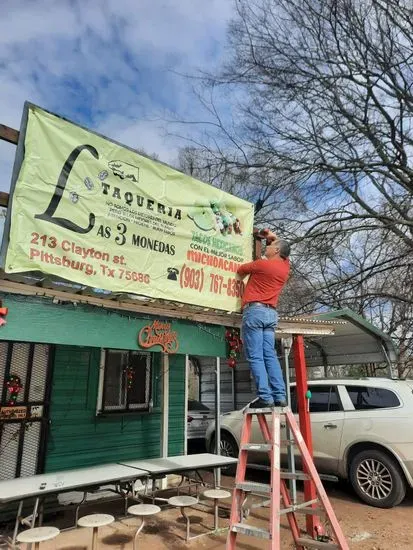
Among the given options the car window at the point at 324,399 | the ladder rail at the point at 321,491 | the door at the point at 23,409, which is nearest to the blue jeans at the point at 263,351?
the ladder rail at the point at 321,491

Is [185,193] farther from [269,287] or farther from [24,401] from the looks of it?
[24,401]

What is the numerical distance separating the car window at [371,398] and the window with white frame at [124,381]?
3.56 m

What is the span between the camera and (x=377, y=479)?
6.98 m

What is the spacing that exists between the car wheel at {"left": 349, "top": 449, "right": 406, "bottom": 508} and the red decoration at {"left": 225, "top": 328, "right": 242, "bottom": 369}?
310 centimetres

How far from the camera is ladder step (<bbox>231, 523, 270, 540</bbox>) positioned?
12.1ft

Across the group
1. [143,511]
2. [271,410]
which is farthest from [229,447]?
[271,410]

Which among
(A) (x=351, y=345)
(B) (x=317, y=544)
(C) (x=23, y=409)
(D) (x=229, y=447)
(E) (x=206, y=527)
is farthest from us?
(A) (x=351, y=345)

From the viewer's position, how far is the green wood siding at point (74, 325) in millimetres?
3887

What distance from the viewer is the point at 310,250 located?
12594 millimetres

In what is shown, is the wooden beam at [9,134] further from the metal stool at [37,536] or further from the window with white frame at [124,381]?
the window with white frame at [124,381]

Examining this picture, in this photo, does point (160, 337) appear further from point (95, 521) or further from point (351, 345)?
point (351, 345)

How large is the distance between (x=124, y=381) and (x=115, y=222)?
12.6 feet

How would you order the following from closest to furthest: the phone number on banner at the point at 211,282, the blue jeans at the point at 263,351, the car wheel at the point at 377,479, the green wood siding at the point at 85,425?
the blue jeans at the point at 263,351 < the phone number on banner at the point at 211,282 < the green wood siding at the point at 85,425 < the car wheel at the point at 377,479

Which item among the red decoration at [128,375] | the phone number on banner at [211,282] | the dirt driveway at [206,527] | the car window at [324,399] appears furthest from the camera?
the car window at [324,399]
